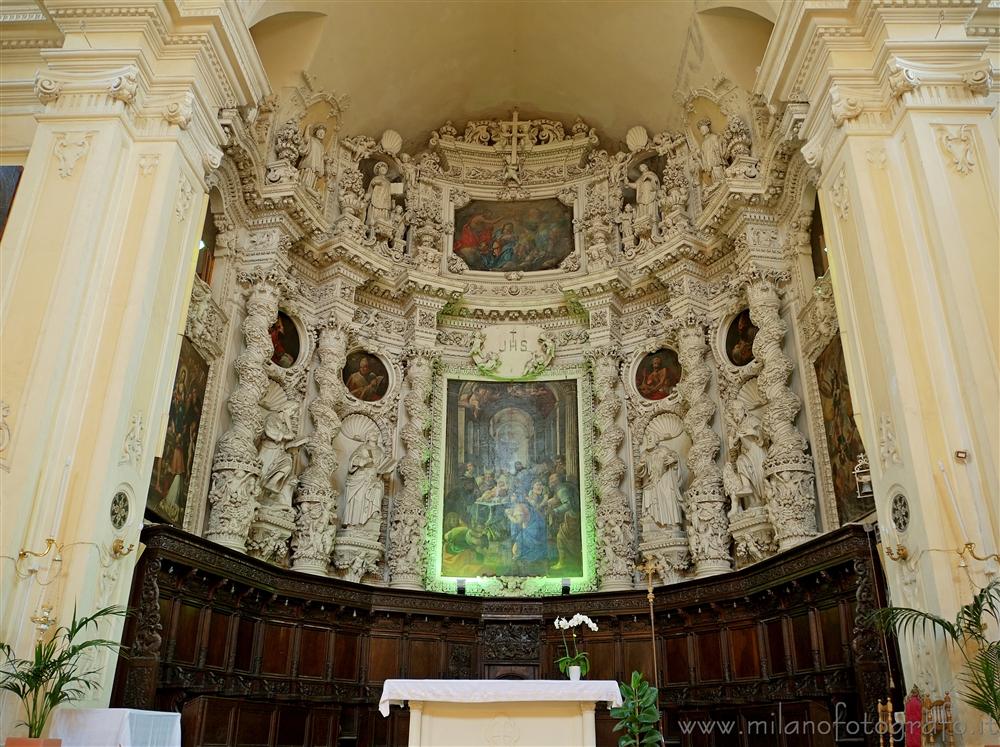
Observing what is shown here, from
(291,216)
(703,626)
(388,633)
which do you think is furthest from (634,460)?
(291,216)

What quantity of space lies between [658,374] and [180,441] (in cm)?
922

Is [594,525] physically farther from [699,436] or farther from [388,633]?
[388,633]

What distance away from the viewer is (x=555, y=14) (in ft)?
57.5

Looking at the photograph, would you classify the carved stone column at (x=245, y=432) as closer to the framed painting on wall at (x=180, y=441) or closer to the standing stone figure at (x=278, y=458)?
the standing stone figure at (x=278, y=458)

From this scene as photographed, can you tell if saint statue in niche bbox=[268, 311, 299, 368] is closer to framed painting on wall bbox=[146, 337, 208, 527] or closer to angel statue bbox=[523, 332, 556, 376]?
framed painting on wall bbox=[146, 337, 208, 527]

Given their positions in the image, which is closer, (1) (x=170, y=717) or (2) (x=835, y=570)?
(1) (x=170, y=717)

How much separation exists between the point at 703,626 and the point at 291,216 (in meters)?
10.3

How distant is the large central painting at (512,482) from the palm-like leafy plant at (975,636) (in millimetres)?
8751

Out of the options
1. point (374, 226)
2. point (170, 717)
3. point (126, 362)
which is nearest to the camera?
point (170, 717)

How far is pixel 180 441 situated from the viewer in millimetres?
12539

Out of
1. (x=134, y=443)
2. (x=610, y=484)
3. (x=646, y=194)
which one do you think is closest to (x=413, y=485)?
(x=610, y=484)

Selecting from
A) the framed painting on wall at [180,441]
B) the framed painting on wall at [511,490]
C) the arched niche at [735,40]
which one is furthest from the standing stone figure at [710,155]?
the framed painting on wall at [180,441]

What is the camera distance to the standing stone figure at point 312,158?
53.6ft

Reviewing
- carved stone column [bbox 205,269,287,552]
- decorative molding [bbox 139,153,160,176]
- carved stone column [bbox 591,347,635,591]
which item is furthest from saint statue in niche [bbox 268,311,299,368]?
carved stone column [bbox 591,347,635,591]
